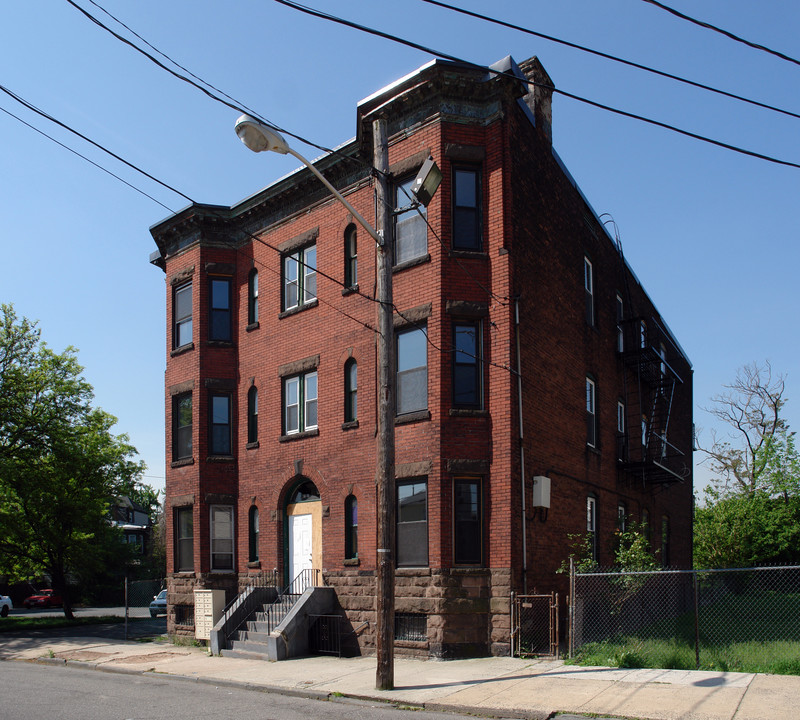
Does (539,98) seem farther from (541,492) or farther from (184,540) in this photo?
(184,540)

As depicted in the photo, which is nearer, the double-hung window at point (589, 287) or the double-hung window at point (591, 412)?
the double-hung window at point (591, 412)

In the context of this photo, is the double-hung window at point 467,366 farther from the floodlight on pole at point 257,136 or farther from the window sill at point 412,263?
the floodlight on pole at point 257,136

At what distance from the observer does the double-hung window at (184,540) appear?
74.7ft

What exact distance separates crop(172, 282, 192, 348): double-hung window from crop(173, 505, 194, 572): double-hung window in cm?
487

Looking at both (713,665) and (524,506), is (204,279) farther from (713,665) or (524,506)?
(713,665)

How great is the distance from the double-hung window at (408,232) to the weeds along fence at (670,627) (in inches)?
298

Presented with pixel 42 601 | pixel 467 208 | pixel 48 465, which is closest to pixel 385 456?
pixel 467 208

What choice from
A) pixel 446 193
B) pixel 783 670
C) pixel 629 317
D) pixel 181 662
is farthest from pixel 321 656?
pixel 629 317

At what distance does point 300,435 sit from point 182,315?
626cm

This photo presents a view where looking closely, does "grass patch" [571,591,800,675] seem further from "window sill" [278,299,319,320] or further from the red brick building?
"window sill" [278,299,319,320]

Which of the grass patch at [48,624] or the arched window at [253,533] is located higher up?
the arched window at [253,533]

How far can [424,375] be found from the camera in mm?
17391

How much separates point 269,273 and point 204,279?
86.4 inches

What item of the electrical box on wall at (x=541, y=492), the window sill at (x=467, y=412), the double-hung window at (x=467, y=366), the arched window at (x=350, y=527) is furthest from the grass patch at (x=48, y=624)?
the electrical box on wall at (x=541, y=492)
